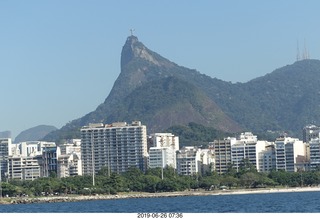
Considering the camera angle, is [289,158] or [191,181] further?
[289,158]

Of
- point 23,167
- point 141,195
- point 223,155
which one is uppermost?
point 223,155

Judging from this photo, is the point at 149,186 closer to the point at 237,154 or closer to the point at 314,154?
the point at 237,154

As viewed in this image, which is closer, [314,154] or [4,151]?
[314,154]

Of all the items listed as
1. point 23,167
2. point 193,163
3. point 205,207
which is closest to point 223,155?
point 193,163

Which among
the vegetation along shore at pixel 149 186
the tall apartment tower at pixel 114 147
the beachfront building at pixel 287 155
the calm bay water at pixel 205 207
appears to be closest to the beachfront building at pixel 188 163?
the tall apartment tower at pixel 114 147

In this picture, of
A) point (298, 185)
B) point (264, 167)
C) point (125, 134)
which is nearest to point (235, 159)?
point (264, 167)

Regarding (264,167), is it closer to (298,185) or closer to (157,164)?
(157,164)

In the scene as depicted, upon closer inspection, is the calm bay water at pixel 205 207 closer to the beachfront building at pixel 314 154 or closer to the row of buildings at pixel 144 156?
the row of buildings at pixel 144 156
